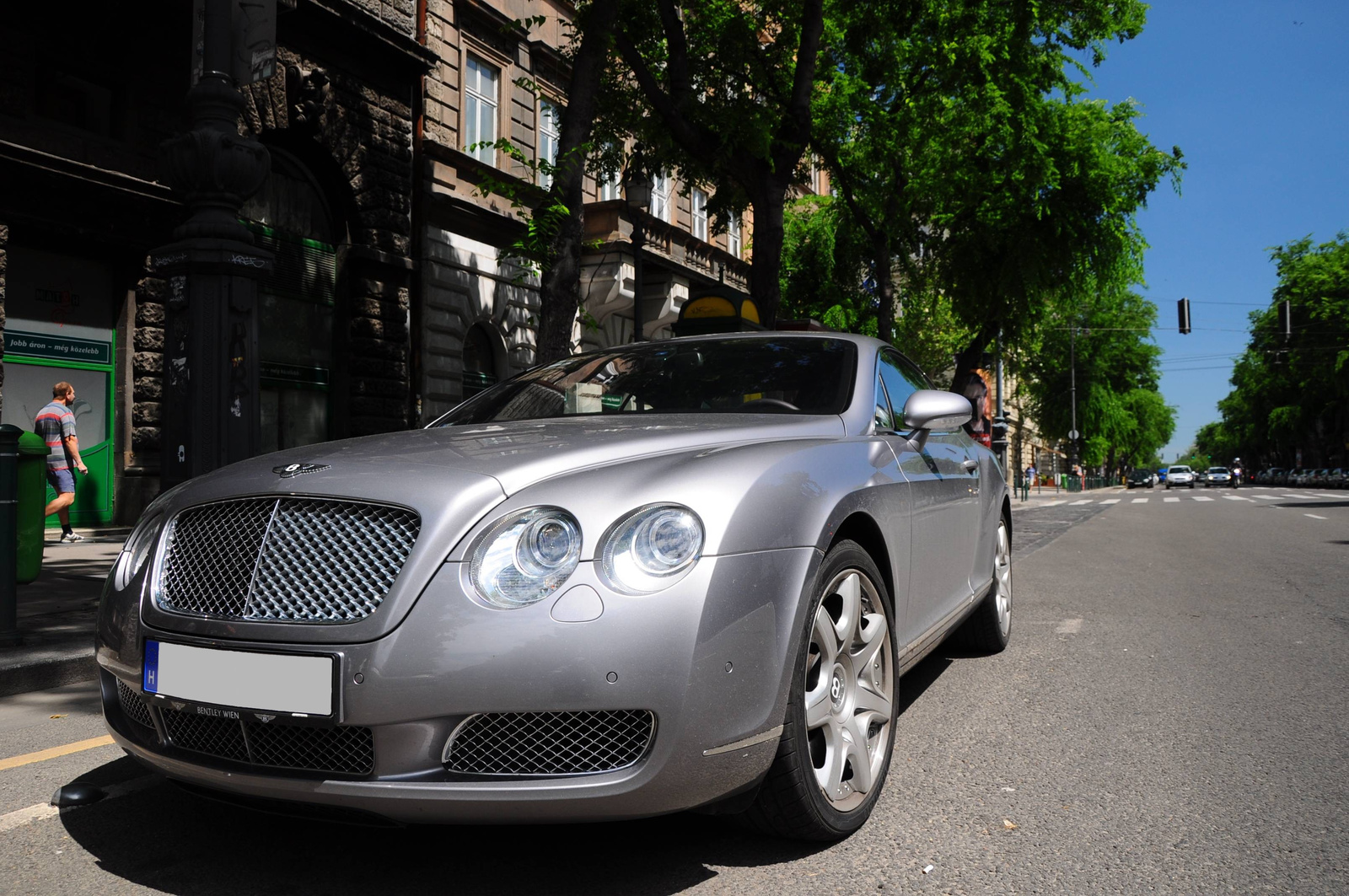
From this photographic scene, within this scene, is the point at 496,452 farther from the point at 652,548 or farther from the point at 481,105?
the point at 481,105

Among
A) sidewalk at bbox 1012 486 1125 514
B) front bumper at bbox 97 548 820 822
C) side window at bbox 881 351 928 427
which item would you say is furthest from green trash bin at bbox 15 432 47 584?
sidewalk at bbox 1012 486 1125 514

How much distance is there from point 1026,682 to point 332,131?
1239 cm

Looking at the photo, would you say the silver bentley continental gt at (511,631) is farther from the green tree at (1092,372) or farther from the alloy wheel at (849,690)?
the green tree at (1092,372)

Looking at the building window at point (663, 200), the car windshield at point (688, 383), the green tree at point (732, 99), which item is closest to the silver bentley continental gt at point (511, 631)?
the car windshield at point (688, 383)

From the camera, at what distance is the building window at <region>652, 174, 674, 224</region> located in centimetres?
2292

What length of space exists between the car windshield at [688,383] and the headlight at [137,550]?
1.20m

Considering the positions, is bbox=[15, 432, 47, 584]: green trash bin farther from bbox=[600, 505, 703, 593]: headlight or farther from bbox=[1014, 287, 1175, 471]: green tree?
bbox=[1014, 287, 1175, 471]: green tree

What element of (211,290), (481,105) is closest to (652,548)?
(211,290)

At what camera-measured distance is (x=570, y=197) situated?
30.3 ft

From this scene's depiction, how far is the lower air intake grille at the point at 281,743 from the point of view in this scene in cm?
222

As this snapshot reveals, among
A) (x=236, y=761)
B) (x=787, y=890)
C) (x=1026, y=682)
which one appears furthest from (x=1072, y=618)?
(x=236, y=761)

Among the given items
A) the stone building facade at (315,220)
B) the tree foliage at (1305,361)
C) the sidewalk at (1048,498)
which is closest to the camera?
the stone building facade at (315,220)

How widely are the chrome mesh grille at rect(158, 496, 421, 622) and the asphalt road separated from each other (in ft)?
2.20

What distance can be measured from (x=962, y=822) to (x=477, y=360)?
1530 centimetres
